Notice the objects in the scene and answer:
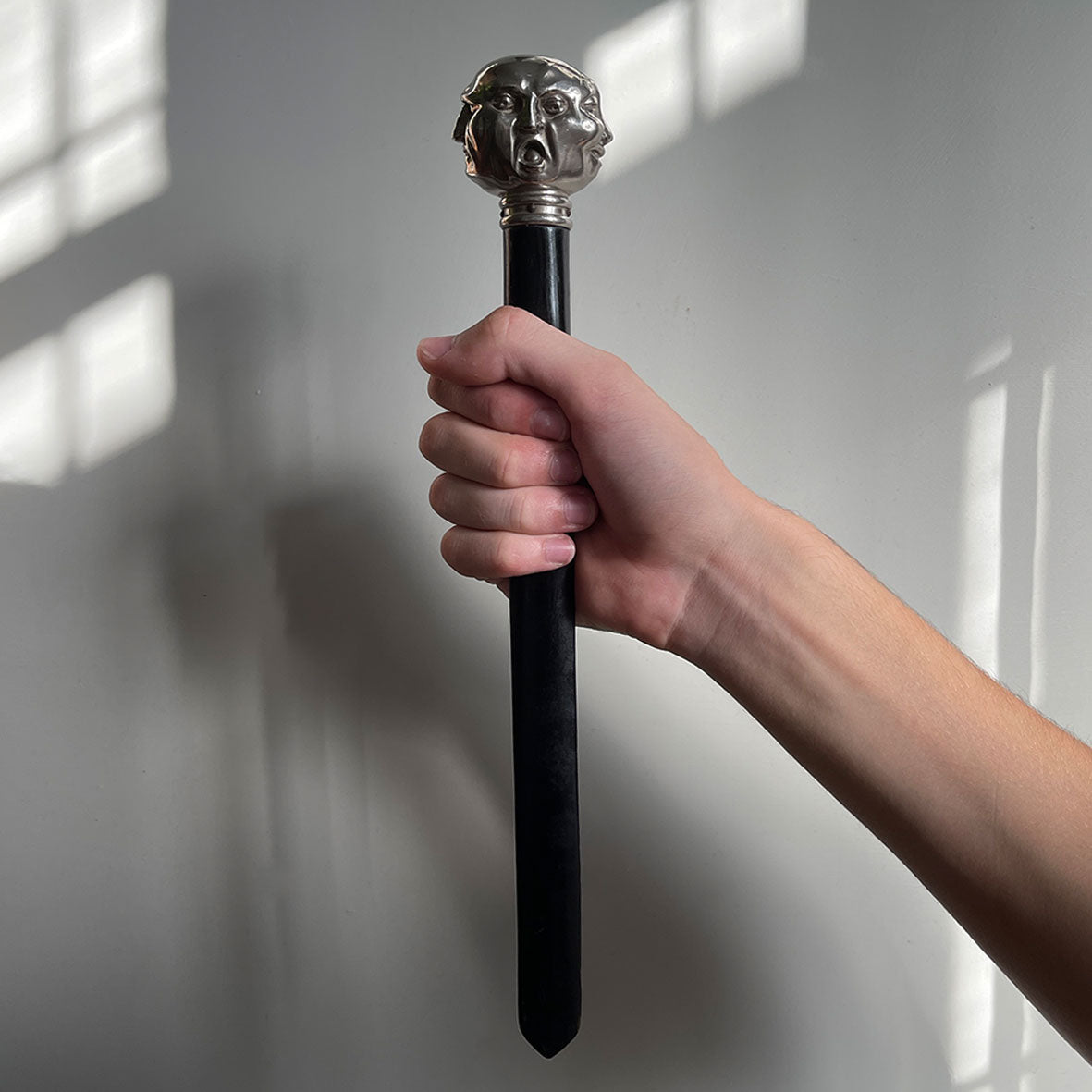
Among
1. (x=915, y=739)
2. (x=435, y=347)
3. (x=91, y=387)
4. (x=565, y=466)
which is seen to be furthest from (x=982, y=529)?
(x=91, y=387)

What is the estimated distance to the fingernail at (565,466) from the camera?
0.64 metres

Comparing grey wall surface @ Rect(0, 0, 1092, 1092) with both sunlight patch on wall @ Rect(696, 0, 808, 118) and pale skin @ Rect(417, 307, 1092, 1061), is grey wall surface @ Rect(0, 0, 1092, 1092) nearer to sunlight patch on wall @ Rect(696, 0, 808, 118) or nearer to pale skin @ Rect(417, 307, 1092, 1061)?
sunlight patch on wall @ Rect(696, 0, 808, 118)

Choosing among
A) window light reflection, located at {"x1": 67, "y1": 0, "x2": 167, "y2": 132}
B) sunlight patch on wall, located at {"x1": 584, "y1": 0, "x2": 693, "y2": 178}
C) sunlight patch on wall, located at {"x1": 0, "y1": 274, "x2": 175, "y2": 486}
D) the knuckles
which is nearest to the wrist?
the knuckles

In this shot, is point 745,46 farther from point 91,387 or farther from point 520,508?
point 91,387

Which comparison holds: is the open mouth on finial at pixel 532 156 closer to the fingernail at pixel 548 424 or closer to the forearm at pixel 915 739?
the fingernail at pixel 548 424

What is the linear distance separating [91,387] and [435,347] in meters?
0.35

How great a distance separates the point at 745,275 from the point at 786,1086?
70cm

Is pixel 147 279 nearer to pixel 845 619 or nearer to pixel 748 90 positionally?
pixel 748 90

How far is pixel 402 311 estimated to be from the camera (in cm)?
78

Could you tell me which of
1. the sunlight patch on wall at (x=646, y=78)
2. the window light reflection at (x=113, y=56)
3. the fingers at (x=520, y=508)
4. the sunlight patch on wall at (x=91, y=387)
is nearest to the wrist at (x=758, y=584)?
the fingers at (x=520, y=508)

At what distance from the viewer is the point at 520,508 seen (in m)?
0.62

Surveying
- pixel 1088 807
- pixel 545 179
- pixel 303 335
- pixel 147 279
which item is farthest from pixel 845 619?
pixel 147 279

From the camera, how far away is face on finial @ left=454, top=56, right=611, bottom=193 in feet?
1.82

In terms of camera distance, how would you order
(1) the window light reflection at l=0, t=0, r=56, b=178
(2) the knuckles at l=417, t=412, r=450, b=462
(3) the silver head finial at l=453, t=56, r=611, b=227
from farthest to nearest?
(1) the window light reflection at l=0, t=0, r=56, b=178
(2) the knuckles at l=417, t=412, r=450, b=462
(3) the silver head finial at l=453, t=56, r=611, b=227
